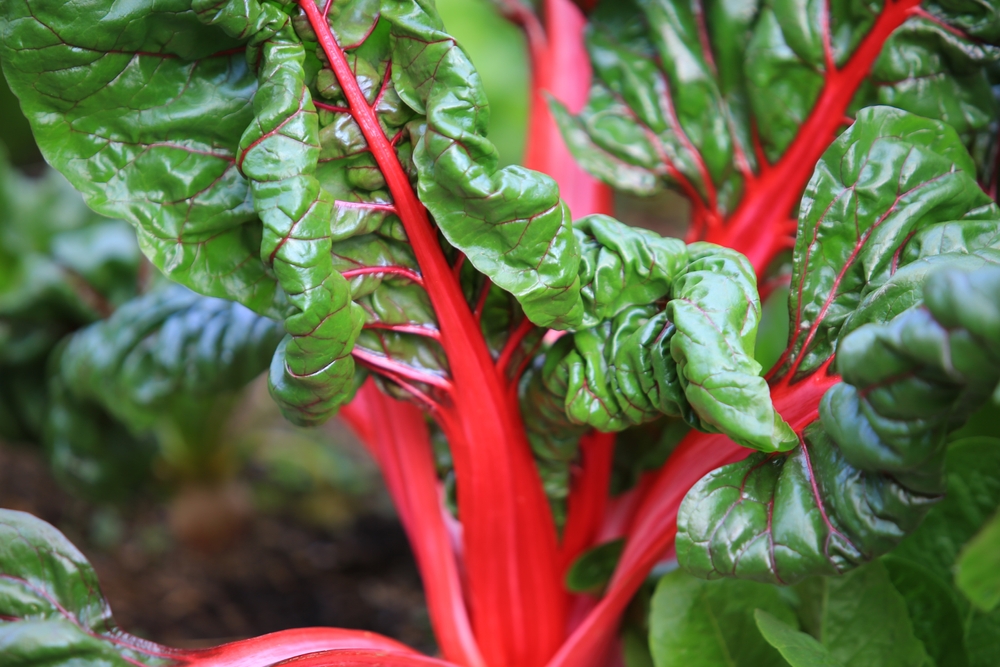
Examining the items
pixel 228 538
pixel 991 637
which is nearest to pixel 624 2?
pixel 991 637

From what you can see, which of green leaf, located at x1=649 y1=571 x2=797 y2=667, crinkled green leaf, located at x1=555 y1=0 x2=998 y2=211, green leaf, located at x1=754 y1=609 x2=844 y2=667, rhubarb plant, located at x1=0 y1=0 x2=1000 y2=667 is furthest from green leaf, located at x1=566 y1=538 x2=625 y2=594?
crinkled green leaf, located at x1=555 y1=0 x2=998 y2=211

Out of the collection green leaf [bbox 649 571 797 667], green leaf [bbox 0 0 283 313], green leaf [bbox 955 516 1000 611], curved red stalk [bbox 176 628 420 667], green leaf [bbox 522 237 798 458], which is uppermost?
green leaf [bbox 0 0 283 313]

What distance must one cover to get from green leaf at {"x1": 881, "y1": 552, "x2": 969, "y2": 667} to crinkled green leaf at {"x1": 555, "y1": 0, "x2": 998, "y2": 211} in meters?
0.56

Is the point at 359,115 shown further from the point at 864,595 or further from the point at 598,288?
the point at 864,595

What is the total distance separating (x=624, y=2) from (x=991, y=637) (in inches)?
41.4

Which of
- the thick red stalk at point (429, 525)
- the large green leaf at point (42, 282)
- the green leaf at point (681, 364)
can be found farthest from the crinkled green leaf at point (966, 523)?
the large green leaf at point (42, 282)

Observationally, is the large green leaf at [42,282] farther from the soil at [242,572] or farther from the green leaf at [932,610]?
the green leaf at [932,610]

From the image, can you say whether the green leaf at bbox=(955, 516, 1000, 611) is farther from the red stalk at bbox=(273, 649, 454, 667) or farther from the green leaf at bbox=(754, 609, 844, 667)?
the red stalk at bbox=(273, 649, 454, 667)

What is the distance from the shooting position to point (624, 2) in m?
1.31

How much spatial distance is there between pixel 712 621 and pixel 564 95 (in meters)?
0.88

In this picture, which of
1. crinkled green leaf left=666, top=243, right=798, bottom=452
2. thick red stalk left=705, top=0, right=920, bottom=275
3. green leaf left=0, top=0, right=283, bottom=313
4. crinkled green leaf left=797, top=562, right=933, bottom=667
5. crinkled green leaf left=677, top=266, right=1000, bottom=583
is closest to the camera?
crinkled green leaf left=677, top=266, right=1000, bottom=583

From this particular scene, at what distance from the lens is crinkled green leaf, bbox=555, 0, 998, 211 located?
108 centimetres

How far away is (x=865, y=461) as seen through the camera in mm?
708

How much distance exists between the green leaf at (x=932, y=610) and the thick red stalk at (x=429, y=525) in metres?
0.58
